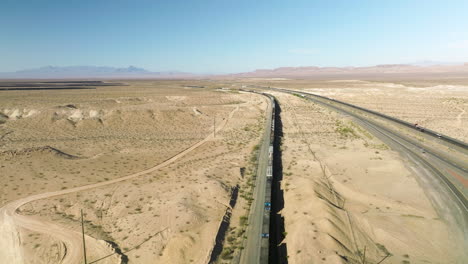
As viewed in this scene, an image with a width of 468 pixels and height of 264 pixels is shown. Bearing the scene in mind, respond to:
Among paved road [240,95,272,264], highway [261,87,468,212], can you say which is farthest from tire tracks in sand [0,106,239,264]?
highway [261,87,468,212]

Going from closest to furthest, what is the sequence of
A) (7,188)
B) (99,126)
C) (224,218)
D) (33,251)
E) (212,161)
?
(33,251) → (224,218) → (7,188) → (212,161) → (99,126)


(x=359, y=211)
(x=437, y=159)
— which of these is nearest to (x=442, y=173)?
(x=437, y=159)

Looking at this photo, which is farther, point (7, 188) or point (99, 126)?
point (99, 126)

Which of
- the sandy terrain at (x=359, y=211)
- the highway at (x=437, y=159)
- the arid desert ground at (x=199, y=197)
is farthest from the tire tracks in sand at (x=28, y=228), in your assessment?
the highway at (x=437, y=159)

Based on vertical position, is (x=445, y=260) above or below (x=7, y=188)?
below

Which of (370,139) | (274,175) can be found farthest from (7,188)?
(370,139)

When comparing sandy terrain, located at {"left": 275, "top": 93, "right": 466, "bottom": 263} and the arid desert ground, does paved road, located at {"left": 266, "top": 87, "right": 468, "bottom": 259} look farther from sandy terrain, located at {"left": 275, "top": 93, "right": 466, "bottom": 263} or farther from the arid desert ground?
sandy terrain, located at {"left": 275, "top": 93, "right": 466, "bottom": 263}

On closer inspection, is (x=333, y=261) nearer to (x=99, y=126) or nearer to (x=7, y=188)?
(x=7, y=188)

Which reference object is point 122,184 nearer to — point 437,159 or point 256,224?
point 256,224
